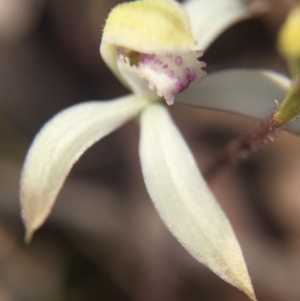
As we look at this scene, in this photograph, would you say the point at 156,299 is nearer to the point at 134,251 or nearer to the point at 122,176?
the point at 134,251

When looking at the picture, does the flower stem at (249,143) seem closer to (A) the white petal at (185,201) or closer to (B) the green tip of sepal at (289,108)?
(B) the green tip of sepal at (289,108)

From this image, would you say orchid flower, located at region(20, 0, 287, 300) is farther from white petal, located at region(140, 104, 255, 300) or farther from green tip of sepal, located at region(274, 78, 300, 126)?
green tip of sepal, located at region(274, 78, 300, 126)

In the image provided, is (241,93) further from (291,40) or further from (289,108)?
(291,40)

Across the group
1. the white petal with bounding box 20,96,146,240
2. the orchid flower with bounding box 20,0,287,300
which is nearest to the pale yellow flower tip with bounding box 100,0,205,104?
the orchid flower with bounding box 20,0,287,300

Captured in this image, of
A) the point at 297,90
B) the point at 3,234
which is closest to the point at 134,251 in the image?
the point at 3,234

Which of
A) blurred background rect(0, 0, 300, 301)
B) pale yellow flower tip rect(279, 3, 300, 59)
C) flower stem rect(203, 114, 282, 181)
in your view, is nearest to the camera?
pale yellow flower tip rect(279, 3, 300, 59)

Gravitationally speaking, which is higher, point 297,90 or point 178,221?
point 297,90

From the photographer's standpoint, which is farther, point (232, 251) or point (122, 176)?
point (122, 176)
